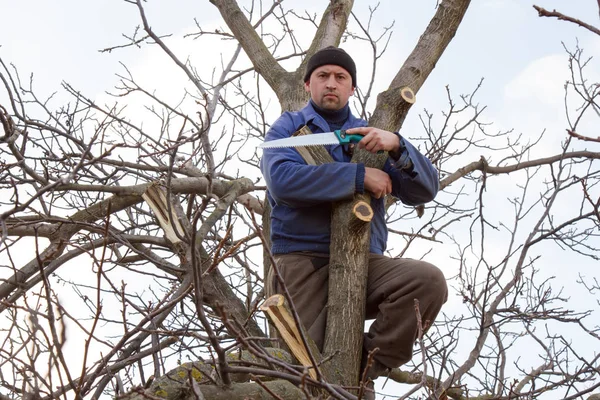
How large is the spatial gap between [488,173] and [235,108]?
8.70 ft

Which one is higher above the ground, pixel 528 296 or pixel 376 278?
pixel 528 296

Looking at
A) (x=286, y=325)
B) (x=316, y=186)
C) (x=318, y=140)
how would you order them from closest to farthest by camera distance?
1. (x=286, y=325)
2. (x=316, y=186)
3. (x=318, y=140)

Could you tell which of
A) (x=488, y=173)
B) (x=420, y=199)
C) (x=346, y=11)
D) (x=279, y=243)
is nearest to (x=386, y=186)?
(x=420, y=199)

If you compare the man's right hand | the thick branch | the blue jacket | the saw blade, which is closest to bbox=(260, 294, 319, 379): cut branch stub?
the blue jacket

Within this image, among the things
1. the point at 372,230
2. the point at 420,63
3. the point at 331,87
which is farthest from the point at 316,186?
the point at 420,63

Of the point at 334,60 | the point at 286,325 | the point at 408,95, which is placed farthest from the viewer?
the point at 334,60

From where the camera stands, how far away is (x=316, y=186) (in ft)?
10.2

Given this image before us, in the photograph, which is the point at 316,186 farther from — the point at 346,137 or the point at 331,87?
the point at 331,87

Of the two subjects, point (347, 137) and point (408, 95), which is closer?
point (347, 137)

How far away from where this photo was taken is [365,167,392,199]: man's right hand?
3143mm

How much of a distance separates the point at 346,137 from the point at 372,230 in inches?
17.6

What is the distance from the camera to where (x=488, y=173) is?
5.39m

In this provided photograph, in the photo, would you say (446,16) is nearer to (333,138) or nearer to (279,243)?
(333,138)

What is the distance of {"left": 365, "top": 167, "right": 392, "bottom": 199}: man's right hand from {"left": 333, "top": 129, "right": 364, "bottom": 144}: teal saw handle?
17 centimetres
